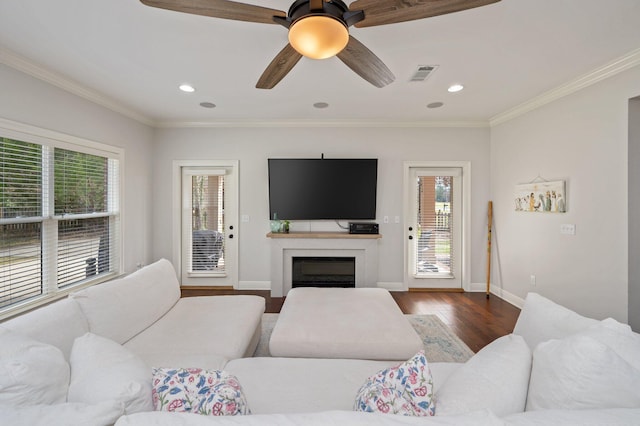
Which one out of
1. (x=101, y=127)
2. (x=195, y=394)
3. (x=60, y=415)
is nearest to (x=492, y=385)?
(x=195, y=394)

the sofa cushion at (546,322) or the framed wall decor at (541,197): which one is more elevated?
Result: the framed wall decor at (541,197)

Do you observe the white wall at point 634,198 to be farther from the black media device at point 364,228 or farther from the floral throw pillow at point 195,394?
the floral throw pillow at point 195,394

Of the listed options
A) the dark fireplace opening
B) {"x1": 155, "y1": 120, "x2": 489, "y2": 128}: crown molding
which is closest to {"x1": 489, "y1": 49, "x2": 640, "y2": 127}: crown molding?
{"x1": 155, "y1": 120, "x2": 489, "y2": 128}: crown molding

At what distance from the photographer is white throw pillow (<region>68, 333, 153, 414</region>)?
0.90 metres

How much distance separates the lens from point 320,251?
166 inches

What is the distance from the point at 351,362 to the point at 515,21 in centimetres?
256

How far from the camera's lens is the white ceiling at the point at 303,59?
1890 millimetres

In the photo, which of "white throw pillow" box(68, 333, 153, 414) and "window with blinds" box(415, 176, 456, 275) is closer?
"white throw pillow" box(68, 333, 153, 414)

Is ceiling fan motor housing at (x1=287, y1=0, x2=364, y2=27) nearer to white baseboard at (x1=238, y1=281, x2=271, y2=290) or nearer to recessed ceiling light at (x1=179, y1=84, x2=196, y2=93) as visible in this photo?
recessed ceiling light at (x1=179, y1=84, x2=196, y2=93)

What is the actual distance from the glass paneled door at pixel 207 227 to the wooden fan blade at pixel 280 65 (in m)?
Result: 2.55

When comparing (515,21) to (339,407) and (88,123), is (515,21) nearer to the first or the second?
(339,407)

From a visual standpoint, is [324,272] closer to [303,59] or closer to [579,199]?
[303,59]

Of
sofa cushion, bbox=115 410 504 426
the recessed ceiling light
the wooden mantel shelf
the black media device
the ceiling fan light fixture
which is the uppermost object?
the recessed ceiling light

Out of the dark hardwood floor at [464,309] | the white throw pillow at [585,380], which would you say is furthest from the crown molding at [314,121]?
the white throw pillow at [585,380]
